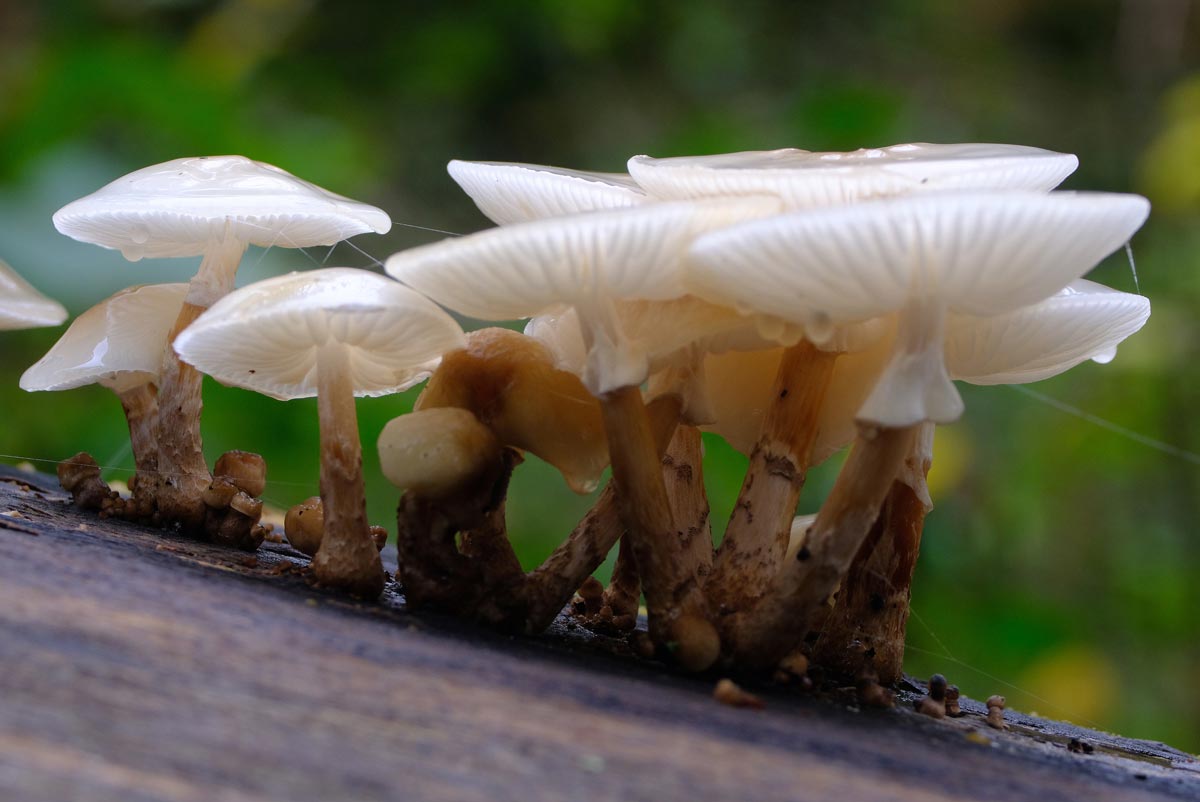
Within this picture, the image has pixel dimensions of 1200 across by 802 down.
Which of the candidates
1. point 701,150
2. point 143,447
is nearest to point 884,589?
point 143,447

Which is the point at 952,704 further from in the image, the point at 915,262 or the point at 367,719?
the point at 367,719

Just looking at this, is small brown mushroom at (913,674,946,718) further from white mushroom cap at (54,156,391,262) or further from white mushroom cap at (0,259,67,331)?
white mushroom cap at (0,259,67,331)

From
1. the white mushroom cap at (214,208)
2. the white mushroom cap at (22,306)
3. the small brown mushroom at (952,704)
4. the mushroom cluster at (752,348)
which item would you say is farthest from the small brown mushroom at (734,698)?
the white mushroom cap at (22,306)

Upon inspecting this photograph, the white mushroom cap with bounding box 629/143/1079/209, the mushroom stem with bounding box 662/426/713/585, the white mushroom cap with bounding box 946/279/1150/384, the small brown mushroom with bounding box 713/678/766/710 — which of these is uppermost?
the white mushroom cap with bounding box 629/143/1079/209

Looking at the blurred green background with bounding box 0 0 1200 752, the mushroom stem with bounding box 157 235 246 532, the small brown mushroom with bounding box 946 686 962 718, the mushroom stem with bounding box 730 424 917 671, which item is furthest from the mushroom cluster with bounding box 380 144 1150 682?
the blurred green background with bounding box 0 0 1200 752

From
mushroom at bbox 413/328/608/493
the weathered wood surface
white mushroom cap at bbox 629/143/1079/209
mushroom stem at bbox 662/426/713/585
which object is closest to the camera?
the weathered wood surface
